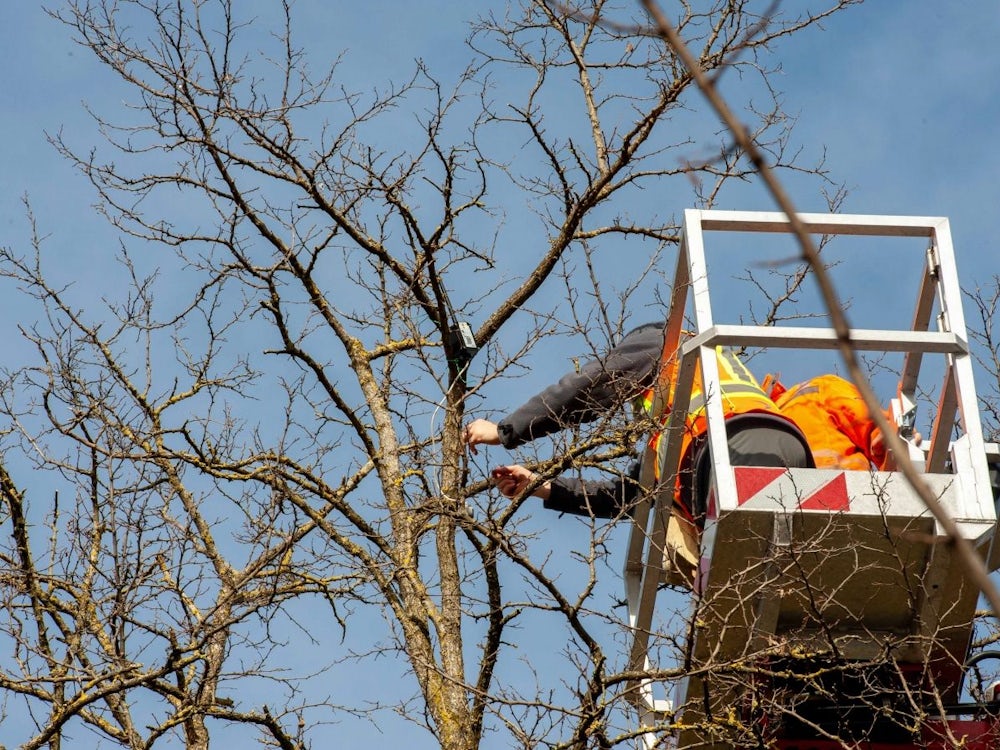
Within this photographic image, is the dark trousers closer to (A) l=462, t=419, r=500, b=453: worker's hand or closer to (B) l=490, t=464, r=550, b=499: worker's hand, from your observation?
(B) l=490, t=464, r=550, b=499: worker's hand

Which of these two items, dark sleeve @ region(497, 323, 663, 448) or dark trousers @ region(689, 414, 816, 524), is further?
dark sleeve @ region(497, 323, 663, 448)

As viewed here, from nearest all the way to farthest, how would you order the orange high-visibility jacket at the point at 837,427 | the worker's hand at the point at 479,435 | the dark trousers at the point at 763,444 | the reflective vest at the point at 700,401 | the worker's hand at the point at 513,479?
the dark trousers at the point at 763,444, the reflective vest at the point at 700,401, the orange high-visibility jacket at the point at 837,427, the worker's hand at the point at 513,479, the worker's hand at the point at 479,435

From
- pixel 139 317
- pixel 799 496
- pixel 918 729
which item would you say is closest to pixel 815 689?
pixel 918 729

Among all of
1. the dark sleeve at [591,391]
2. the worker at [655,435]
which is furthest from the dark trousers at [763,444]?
the dark sleeve at [591,391]

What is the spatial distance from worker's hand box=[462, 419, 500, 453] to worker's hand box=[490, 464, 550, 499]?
0.26 m

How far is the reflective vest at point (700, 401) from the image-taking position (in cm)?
496

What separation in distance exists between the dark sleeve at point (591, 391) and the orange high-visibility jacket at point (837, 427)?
60cm

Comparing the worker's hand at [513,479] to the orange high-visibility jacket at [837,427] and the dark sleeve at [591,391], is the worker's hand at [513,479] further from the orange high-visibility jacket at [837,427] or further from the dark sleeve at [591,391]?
the orange high-visibility jacket at [837,427]

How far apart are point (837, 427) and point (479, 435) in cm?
161

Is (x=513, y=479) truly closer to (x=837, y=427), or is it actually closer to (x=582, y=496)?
(x=582, y=496)

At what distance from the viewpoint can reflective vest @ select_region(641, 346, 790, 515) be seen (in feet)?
16.3

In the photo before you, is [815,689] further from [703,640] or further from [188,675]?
[188,675]

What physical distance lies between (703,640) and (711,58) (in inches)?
134

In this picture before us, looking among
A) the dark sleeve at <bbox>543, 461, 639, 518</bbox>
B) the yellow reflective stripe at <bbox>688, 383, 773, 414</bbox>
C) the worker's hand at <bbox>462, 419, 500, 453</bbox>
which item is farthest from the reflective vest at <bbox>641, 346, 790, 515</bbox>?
the worker's hand at <bbox>462, 419, 500, 453</bbox>
